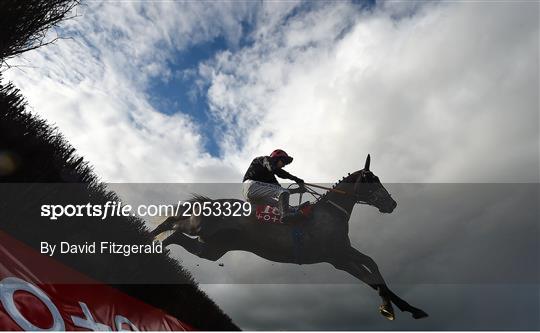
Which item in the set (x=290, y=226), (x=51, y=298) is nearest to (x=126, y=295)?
(x=51, y=298)

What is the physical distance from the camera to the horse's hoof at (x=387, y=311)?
6.98m

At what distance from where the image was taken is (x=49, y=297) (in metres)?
4.28

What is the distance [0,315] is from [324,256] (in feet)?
19.6

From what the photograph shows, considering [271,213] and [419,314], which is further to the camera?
[271,213]

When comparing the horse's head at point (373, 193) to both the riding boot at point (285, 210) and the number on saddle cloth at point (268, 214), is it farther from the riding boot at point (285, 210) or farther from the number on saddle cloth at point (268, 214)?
the number on saddle cloth at point (268, 214)

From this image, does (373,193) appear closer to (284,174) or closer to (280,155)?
(284,174)

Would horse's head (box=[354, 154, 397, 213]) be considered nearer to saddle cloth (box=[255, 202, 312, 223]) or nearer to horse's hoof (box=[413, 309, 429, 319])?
saddle cloth (box=[255, 202, 312, 223])

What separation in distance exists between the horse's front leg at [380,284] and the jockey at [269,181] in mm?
1648

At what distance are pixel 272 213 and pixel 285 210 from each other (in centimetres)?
36

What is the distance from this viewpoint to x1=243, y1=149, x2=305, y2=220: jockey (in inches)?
315

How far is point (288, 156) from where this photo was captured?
8.48 metres

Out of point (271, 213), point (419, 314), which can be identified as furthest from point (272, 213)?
point (419, 314)

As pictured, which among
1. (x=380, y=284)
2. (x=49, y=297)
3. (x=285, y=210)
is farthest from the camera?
(x=285, y=210)

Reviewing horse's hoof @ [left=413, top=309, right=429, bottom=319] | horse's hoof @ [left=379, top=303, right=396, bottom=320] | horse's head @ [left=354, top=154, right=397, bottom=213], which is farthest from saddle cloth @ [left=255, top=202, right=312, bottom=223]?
horse's hoof @ [left=413, top=309, right=429, bottom=319]
